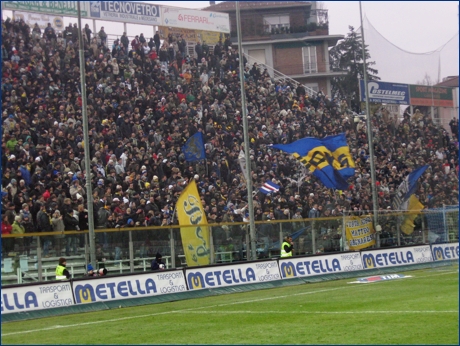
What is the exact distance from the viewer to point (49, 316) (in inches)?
738

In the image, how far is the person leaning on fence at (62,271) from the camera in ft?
69.9

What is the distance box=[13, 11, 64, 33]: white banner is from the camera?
3692 centimetres

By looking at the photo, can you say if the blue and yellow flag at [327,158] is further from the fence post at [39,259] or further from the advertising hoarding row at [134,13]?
the advertising hoarding row at [134,13]

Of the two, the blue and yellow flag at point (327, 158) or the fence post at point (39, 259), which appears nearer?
the fence post at point (39, 259)

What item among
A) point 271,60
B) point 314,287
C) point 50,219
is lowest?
point 314,287

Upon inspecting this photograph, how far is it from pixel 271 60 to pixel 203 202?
28218 mm

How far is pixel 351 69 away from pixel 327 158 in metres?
21.6

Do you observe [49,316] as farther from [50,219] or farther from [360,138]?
[360,138]

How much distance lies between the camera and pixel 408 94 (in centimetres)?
5000

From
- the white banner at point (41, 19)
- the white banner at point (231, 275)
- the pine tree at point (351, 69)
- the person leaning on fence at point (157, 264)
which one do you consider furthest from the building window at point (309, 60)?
the person leaning on fence at point (157, 264)

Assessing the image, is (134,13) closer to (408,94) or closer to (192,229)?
(408,94)

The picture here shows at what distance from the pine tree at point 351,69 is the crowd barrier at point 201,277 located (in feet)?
65.4

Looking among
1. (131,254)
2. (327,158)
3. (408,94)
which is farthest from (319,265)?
(408,94)

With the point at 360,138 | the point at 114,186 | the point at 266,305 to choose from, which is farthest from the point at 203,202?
the point at 360,138
